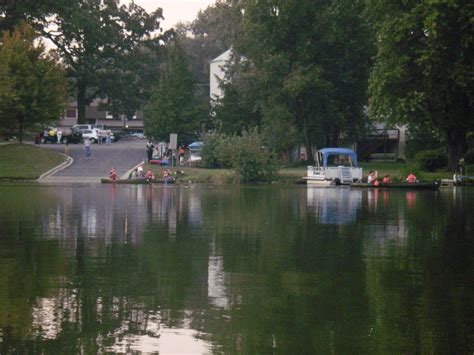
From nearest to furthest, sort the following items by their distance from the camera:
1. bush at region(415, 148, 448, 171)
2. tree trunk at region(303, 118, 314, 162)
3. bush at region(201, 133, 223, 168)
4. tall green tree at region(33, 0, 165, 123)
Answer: bush at region(415, 148, 448, 171)
bush at region(201, 133, 223, 168)
tree trunk at region(303, 118, 314, 162)
tall green tree at region(33, 0, 165, 123)

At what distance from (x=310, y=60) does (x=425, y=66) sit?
68.9 feet

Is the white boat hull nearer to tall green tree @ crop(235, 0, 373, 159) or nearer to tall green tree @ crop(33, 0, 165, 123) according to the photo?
tall green tree @ crop(235, 0, 373, 159)

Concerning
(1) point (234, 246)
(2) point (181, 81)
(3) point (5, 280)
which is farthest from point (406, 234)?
(2) point (181, 81)

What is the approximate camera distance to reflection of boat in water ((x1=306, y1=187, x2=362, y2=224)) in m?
36.4

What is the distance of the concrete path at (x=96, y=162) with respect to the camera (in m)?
71.6

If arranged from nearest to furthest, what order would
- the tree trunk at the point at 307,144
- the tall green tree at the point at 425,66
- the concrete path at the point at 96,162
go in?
the tall green tree at the point at 425,66 → the concrete path at the point at 96,162 → the tree trunk at the point at 307,144

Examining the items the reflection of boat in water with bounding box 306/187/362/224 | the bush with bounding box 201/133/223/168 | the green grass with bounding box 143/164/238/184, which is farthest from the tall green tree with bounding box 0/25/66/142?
the reflection of boat in water with bounding box 306/187/362/224

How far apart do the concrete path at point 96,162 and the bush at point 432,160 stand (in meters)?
22.3

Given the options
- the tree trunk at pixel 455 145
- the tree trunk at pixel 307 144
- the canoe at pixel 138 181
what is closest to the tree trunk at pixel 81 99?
the tree trunk at pixel 307 144

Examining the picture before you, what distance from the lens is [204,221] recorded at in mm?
34344

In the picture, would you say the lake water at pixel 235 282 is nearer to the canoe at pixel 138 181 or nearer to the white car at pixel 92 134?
the canoe at pixel 138 181

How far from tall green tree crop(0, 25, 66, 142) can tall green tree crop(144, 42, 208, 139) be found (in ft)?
31.1

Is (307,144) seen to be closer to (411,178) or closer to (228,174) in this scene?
(228,174)

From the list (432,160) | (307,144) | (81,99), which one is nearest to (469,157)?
(432,160)
